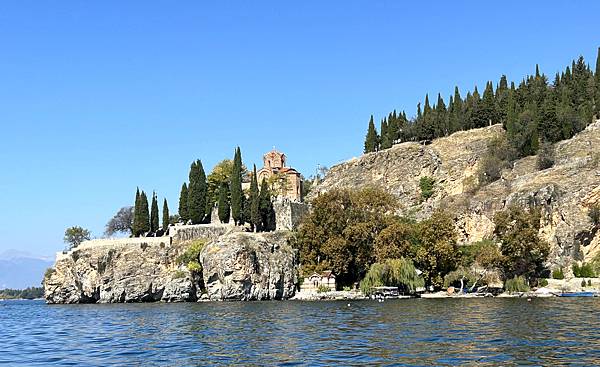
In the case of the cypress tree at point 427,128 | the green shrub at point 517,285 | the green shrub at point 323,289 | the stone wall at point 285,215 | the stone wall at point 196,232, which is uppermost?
the cypress tree at point 427,128

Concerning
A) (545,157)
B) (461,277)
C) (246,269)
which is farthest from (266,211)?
(545,157)

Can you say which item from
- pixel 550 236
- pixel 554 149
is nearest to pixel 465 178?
pixel 554 149

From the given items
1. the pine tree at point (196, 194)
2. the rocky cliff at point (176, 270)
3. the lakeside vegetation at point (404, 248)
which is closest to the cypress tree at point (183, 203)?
the pine tree at point (196, 194)

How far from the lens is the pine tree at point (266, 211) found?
77.1 meters

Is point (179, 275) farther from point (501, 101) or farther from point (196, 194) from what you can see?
point (501, 101)

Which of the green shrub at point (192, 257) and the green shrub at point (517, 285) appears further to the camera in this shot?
the green shrub at point (192, 257)

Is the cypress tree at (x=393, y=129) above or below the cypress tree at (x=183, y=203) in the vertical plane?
above

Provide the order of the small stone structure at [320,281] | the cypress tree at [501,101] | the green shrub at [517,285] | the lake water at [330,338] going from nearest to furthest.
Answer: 1. the lake water at [330,338]
2. the green shrub at [517,285]
3. the small stone structure at [320,281]
4. the cypress tree at [501,101]

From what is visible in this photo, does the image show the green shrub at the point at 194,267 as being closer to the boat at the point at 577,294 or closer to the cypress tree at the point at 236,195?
the cypress tree at the point at 236,195

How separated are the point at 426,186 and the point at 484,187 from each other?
445 inches

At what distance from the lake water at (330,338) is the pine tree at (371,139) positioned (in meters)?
65.1

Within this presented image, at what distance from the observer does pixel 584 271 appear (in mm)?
64438

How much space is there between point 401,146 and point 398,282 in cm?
4240

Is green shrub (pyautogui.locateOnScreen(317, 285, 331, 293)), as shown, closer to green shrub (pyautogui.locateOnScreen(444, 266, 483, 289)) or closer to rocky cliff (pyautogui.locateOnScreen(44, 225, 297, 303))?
rocky cliff (pyautogui.locateOnScreen(44, 225, 297, 303))
